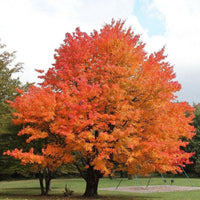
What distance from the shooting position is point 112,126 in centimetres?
1875

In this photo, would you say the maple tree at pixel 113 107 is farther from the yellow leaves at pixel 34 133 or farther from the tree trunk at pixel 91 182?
the tree trunk at pixel 91 182

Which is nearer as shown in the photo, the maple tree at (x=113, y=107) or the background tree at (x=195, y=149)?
the maple tree at (x=113, y=107)

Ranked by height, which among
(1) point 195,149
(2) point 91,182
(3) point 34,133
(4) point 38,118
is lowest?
(2) point 91,182

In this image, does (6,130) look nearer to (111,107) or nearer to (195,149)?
(111,107)

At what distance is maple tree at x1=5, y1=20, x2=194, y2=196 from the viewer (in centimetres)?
1644

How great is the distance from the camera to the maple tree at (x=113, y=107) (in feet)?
53.9

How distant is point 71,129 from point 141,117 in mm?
4671

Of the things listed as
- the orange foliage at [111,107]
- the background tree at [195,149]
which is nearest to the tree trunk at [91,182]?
the orange foliage at [111,107]

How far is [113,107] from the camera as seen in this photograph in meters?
17.6

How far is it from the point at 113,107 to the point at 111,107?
30 cm

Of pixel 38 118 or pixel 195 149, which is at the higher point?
pixel 195 149

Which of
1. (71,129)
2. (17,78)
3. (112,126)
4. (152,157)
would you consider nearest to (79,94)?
(71,129)

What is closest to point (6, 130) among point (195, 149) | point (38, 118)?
point (38, 118)

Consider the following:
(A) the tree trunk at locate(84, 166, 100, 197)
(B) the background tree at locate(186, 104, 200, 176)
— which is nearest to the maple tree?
(A) the tree trunk at locate(84, 166, 100, 197)
